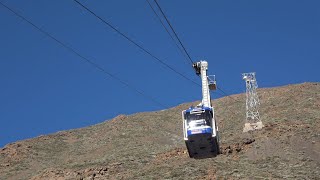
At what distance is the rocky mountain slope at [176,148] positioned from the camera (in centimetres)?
5525

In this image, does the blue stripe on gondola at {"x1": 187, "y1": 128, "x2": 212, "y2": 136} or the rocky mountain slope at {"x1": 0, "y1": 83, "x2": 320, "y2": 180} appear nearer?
the blue stripe on gondola at {"x1": 187, "y1": 128, "x2": 212, "y2": 136}

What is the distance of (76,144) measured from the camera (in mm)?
83812

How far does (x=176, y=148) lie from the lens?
65.5 meters

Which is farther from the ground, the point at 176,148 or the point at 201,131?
the point at 176,148

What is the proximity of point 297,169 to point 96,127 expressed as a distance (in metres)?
46.8

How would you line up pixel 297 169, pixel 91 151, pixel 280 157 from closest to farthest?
pixel 297 169
pixel 280 157
pixel 91 151

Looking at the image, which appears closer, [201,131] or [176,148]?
[201,131]

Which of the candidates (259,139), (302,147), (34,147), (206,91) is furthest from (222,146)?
(34,147)

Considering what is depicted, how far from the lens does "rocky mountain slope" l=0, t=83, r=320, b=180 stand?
55.2m

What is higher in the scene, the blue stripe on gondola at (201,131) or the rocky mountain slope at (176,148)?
the rocky mountain slope at (176,148)

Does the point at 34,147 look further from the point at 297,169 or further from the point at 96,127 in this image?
the point at 297,169

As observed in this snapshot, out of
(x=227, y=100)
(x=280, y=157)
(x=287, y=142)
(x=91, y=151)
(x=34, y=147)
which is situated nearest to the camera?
(x=280, y=157)

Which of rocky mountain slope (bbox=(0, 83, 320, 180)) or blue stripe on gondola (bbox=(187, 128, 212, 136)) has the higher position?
rocky mountain slope (bbox=(0, 83, 320, 180))

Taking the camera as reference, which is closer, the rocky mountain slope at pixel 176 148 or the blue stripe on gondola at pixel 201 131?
the blue stripe on gondola at pixel 201 131
